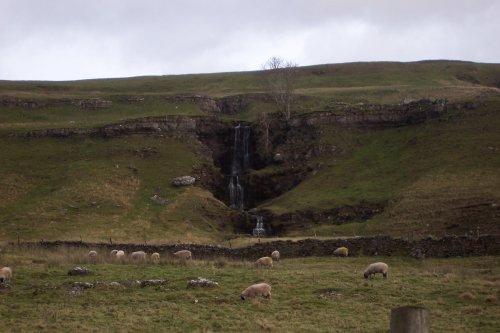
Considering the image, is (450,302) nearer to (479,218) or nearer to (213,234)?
(479,218)

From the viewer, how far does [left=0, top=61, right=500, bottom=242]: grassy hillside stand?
5812 cm

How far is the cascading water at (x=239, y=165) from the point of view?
3068 inches

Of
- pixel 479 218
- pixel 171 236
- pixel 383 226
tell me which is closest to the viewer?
pixel 479 218

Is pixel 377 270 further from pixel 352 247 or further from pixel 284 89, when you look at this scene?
pixel 284 89

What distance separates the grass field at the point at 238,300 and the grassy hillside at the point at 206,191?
21622mm

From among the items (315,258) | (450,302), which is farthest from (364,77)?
(450,302)

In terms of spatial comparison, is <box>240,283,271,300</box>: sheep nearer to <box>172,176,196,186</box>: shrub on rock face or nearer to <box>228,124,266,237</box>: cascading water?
<box>228,124,266,237</box>: cascading water

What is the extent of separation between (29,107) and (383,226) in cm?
7054

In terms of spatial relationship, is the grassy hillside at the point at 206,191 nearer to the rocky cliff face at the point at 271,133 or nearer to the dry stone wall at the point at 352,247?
the rocky cliff face at the point at 271,133

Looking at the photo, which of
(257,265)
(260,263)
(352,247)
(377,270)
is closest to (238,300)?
(377,270)

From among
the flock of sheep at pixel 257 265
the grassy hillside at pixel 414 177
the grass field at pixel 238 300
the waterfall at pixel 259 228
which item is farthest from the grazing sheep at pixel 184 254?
Answer: the waterfall at pixel 259 228

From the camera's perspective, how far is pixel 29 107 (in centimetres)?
10338

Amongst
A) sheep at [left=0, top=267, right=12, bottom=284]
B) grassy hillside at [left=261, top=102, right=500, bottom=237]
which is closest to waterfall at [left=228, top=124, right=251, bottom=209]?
grassy hillside at [left=261, top=102, right=500, bottom=237]

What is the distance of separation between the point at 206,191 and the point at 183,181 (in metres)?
3.06
